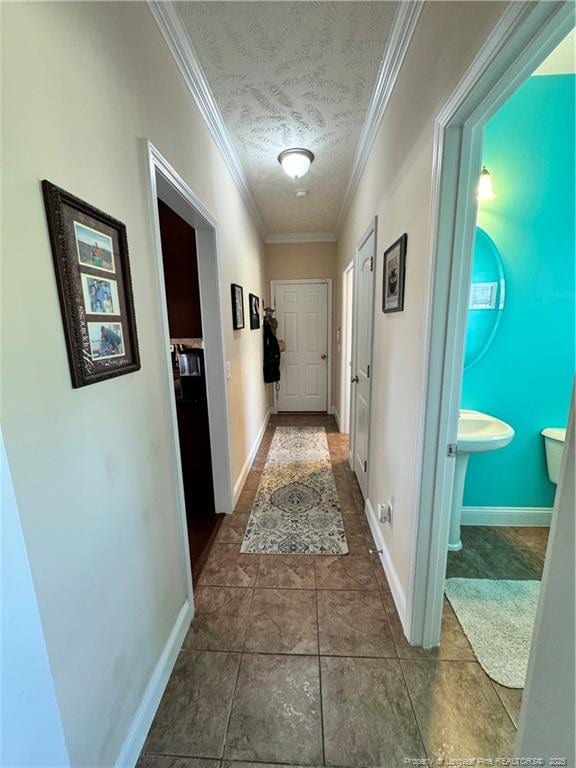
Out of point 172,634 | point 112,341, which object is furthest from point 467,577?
point 112,341

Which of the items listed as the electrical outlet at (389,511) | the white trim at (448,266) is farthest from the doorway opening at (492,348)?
the electrical outlet at (389,511)

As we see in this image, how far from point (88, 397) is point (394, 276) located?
4.80 feet

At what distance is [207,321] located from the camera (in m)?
2.13

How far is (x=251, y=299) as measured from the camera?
3352 mm

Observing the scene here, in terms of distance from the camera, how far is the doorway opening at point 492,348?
3.40ft

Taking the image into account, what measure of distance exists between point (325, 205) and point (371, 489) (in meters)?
2.93

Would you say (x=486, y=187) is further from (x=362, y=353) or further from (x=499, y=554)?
(x=499, y=554)

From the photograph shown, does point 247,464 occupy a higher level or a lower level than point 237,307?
lower

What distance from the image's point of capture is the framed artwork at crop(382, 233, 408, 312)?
146cm

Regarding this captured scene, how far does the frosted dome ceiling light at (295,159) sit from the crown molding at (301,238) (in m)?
2.01

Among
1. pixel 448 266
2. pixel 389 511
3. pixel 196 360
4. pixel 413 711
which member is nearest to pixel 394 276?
pixel 448 266

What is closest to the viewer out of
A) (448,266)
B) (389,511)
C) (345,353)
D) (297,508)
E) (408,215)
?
(448,266)

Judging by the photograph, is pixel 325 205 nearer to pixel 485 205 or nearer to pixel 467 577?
pixel 485 205

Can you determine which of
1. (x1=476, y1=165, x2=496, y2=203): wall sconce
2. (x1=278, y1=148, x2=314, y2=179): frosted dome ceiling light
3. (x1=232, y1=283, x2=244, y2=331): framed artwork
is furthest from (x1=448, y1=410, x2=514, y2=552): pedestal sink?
(x1=278, y1=148, x2=314, y2=179): frosted dome ceiling light
